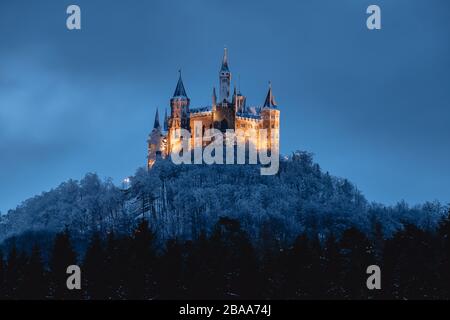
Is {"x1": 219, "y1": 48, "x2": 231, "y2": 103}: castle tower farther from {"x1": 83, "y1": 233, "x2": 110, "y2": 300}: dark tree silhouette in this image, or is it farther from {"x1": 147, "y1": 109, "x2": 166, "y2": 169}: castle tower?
{"x1": 83, "y1": 233, "x2": 110, "y2": 300}: dark tree silhouette

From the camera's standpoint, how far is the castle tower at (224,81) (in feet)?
601

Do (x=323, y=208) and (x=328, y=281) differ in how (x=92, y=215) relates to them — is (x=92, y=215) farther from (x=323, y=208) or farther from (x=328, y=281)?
(x=328, y=281)

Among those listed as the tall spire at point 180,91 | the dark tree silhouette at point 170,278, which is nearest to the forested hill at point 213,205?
the tall spire at point 180,91

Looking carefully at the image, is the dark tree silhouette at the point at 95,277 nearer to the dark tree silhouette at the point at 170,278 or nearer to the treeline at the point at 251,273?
the treeline at the point at 251,273

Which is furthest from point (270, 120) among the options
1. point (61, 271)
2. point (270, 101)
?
point (61, 271)

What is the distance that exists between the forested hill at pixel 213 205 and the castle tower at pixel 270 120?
5.68m

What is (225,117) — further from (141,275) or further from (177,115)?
(141,275)

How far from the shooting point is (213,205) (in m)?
163

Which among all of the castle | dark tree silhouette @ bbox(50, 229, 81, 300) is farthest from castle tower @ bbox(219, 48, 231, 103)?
dark tree silhouette @ bbox(50, 229, 81, 300)

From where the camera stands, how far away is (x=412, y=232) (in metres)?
87.6

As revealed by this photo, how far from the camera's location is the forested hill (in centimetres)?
15625

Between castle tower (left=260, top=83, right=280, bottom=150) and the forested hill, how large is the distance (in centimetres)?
568
